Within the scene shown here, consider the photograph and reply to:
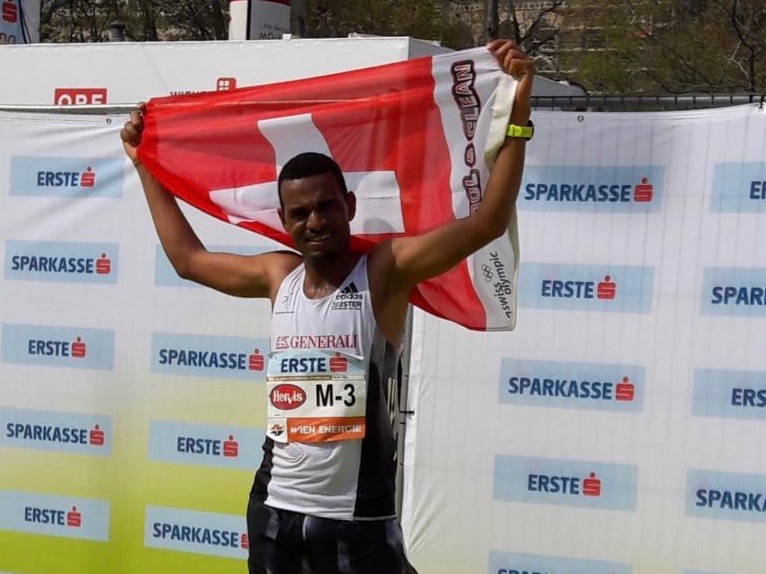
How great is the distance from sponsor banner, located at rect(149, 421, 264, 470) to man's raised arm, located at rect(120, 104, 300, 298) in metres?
2.25

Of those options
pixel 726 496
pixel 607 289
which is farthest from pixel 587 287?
pixel 726 496

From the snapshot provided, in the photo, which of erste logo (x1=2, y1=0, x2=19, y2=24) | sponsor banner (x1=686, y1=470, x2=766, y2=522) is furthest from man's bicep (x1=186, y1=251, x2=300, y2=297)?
erste logo (x1=2, y1=0, x2=19, y2=24)

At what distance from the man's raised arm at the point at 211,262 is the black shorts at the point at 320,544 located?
2.24 ft

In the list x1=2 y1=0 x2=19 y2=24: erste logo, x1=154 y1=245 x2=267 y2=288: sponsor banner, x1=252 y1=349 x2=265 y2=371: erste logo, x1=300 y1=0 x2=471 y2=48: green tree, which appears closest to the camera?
x1=252 y1=349 x2=265 y2=371: erste logo

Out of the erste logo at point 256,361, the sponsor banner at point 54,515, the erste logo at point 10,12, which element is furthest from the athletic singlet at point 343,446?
the erste logo at point 10,12

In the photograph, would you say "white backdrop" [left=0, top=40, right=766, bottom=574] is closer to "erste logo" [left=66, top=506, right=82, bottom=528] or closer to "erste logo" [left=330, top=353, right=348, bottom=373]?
"erste logo" [left=66, top=506, right=82, bottom=528]

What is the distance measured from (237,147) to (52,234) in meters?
2.29

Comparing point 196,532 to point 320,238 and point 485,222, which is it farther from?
point 485,222

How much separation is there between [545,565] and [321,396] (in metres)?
2.37

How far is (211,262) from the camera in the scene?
4133 millimetres

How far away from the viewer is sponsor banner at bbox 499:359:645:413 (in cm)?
558

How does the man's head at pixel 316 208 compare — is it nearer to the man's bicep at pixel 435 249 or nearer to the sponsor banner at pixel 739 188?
the man's bicep at pixel 435 249

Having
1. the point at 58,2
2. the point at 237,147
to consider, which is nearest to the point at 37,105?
the point at 237,147

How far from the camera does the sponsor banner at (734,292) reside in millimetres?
5375
